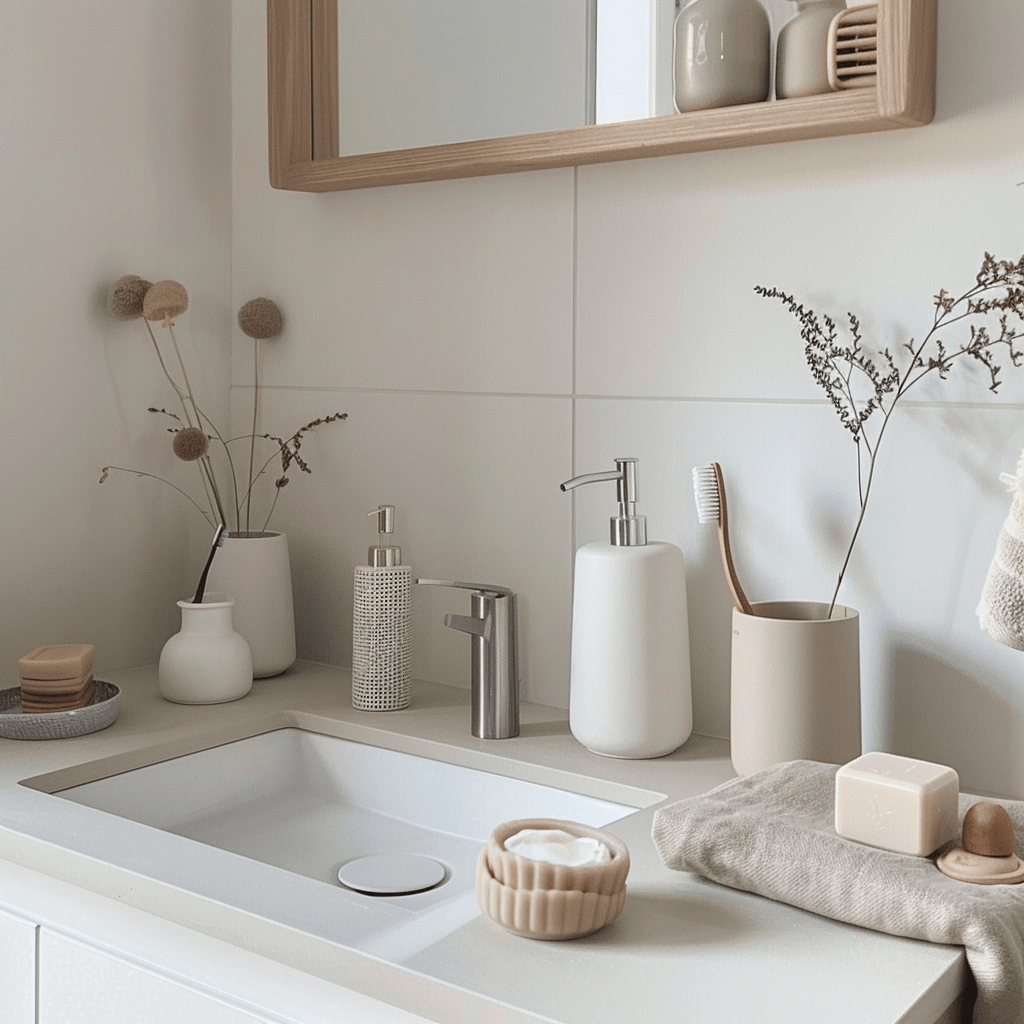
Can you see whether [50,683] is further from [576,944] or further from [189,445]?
[576,944]

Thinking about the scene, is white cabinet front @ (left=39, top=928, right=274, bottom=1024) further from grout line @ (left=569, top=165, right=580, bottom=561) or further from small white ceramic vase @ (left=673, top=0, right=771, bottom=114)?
small white ceramic vase @ (left=673, top=0, right=771, bottom=114)

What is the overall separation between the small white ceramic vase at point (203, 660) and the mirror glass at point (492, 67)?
54 centimetres

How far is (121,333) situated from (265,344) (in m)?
0.18

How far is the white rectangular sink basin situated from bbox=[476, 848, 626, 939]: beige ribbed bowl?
302 millimetres

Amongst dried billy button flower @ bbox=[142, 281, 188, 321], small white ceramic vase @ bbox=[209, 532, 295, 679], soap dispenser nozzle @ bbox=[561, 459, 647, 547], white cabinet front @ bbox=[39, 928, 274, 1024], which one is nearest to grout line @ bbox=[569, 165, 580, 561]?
soap dispenser nozzle @ bbox=[561, 459, 647, 547]

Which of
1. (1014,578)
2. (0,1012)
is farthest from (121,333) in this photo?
(1014,578)

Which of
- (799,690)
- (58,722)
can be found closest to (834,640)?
(799,690)

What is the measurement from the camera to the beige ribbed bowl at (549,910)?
0.73 m

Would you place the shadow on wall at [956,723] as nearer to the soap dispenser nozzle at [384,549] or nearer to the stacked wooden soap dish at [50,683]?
the soap dispenser nozzle at [384,549]

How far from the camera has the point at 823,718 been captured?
997mm

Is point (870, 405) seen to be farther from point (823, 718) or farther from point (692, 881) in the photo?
point (692, 881)

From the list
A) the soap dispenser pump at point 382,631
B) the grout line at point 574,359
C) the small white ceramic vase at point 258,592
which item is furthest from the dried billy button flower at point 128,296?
the grout line at point 574,359

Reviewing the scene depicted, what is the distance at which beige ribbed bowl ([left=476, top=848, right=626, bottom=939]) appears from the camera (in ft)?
2.39

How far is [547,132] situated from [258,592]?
0.60 metres
